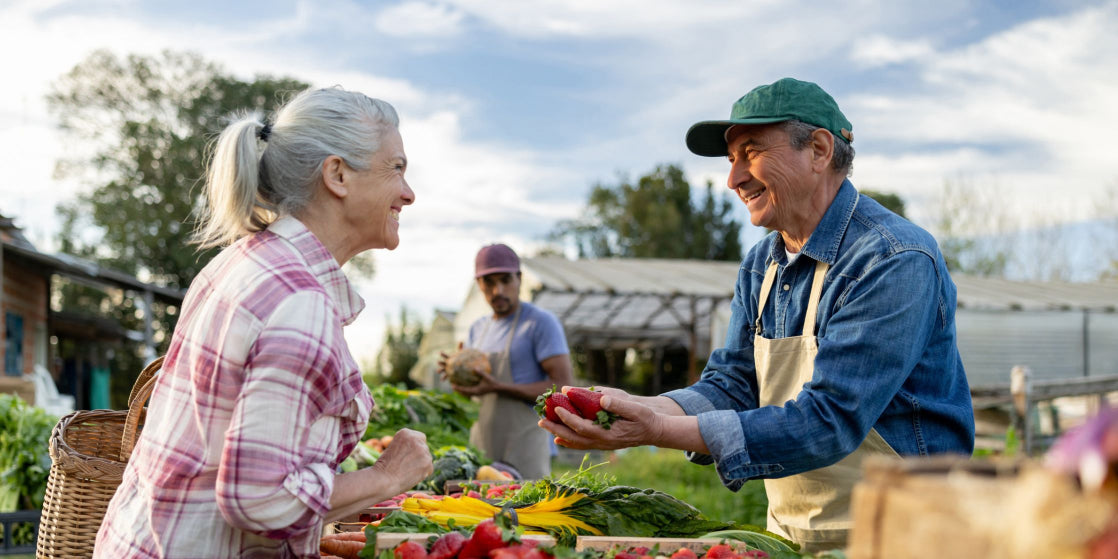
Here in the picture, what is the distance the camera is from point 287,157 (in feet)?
7.43

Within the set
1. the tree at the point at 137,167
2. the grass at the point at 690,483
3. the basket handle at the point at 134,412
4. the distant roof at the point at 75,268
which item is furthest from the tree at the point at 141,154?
the basket handle at the point at 134,412

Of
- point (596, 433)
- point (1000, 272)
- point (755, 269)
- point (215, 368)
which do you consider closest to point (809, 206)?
point (755, 269)

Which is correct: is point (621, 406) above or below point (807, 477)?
above

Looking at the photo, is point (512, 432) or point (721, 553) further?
point (512, 432)

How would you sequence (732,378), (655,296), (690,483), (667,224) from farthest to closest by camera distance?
(667,224) → (655,296) → (690,483) → (732,378)

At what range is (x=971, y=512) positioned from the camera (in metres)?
0.99

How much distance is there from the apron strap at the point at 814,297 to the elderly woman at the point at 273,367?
52.7 inches

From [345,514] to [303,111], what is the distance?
1046mm

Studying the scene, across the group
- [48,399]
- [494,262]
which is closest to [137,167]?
[48,399]

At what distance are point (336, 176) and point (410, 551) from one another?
3.19ft

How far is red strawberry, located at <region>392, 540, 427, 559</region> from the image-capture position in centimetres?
209

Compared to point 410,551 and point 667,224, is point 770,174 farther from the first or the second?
point 667,224

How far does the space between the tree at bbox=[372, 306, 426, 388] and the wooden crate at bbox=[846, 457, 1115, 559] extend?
27.9m

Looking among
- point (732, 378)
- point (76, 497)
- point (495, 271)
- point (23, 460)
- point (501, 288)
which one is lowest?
point (23, 460)
